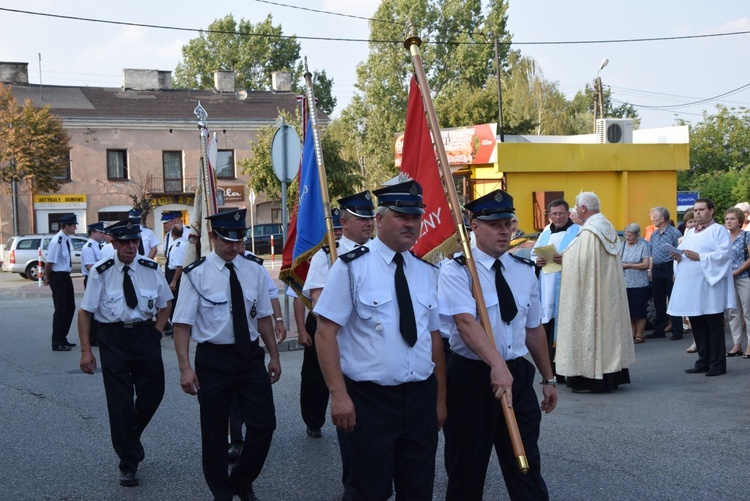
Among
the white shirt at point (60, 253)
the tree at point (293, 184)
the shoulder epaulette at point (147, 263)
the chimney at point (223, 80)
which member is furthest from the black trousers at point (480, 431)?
the chimney at point (223, 80)

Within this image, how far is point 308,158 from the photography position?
345 inches

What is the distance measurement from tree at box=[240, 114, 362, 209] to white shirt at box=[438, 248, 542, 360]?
117 ft

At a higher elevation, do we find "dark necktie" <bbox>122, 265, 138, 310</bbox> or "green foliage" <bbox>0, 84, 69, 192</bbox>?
"green foliage" <bbox>0, 84, 69, 192</bbox>

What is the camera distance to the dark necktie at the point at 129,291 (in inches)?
271

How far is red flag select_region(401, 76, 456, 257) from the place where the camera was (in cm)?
616

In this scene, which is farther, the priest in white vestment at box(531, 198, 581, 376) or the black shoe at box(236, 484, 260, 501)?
the priest in white vestment at box(531, 198, 581, 376)

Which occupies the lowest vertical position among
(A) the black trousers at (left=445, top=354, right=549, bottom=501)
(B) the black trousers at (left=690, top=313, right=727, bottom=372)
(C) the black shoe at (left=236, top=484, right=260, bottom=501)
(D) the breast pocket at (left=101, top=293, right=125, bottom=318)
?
(C) the black shoe at (left=236, top=484, right=260, bottom=501)

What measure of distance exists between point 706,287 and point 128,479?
22.6ft

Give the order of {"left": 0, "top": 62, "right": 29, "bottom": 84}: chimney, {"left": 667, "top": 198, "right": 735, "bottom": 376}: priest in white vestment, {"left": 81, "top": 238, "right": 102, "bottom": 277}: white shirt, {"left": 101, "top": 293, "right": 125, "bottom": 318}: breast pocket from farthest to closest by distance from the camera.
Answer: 1. {"left": 0, "top": 62, "right": 29, "bottom": 84}: chimney
2. {"left": 81, "top": 238, "right": 102, "bottom": 277}: white shirt
3. {"left": 667, "top": 198, "right": 735, "bottom": 376}: priest in white vestment
4. {"left": 101, "top": 293, "right": 125, "bottom": 318}: breast pocket

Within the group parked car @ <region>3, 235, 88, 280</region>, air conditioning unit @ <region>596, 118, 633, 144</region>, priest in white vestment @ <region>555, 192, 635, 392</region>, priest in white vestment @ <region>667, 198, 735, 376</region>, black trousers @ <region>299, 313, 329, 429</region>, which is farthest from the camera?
parked car @ <region>3, 235, 88, 280</region>

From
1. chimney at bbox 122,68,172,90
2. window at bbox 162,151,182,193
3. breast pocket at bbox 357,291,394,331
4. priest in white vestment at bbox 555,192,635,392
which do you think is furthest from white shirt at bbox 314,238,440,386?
chimney at bbox 122,68,172,90

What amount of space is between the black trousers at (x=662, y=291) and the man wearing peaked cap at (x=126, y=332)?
29.4 ft

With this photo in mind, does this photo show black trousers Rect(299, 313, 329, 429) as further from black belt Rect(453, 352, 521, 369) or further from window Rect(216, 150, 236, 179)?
window Rect(216, 150, 236, 179)

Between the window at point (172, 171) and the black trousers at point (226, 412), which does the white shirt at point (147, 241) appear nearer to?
the black trousers at point (226, 412)
